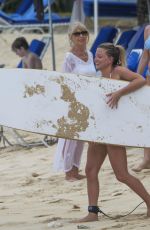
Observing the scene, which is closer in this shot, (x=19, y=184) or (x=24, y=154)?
(x=19, y=184)

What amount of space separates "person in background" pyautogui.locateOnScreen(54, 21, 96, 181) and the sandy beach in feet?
0.50

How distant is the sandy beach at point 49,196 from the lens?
546 centimetres

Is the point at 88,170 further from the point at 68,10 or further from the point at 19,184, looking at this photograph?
the point at 68,10

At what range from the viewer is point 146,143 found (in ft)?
18.1

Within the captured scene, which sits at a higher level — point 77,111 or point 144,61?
point 144,61

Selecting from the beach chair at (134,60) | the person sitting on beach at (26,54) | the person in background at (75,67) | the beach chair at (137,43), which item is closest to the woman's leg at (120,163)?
the person in background at (75,67)

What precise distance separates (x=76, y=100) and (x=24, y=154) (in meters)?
3.99

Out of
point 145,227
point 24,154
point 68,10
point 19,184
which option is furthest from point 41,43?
point 68,10

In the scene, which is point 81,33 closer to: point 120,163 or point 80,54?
point 80,54

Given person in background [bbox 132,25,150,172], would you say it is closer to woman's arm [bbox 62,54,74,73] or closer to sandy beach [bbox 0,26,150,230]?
sandy beach [bbox 0,26,150,230]

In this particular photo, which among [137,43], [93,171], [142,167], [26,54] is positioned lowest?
[142,167]

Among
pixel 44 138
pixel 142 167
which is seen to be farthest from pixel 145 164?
pixel 44 138

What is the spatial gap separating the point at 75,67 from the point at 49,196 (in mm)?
1160

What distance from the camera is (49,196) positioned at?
6926mm
